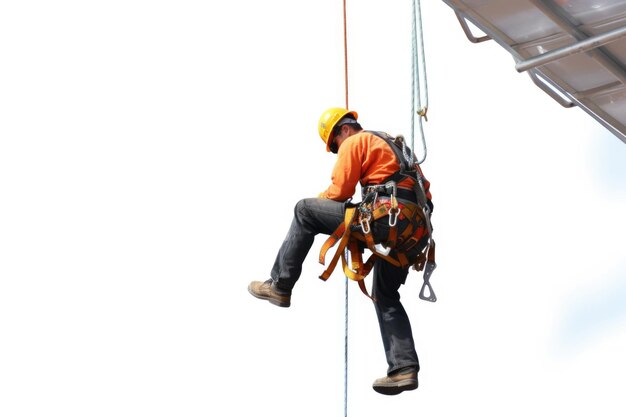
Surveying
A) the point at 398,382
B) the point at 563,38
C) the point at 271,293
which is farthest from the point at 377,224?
the point at 563,38

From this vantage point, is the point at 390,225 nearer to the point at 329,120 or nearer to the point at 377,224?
the point at 377,224

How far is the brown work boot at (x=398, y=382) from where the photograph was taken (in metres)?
14.0

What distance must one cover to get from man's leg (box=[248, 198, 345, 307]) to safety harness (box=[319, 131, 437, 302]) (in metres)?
0.10

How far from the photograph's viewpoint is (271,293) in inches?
558

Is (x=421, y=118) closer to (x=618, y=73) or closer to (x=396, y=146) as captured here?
(x=396, y=146)

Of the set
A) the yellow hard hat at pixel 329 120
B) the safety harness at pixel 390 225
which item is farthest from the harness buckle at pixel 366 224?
the yellow hard hat at pixel 329 120

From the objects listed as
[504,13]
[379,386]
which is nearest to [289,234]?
[379,386]

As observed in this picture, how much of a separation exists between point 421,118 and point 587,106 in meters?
2.06

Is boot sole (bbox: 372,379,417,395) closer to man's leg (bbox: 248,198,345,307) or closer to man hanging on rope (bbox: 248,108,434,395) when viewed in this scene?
man hanging on rope (bbox: 248,108,434,395)

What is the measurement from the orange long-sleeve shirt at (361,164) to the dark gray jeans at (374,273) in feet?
0.58

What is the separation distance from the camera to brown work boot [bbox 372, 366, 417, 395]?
1399 centimetres

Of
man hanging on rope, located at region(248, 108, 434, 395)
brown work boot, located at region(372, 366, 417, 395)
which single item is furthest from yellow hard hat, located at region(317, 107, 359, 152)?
brown work boot, located at region(372, 366, 417, 395)

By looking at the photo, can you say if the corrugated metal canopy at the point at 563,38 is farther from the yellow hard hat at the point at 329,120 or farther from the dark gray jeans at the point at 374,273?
the dark gray jeans at the point at 374,273

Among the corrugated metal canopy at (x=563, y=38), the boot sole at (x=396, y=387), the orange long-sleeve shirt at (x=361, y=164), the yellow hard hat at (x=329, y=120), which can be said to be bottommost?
the boot sole at (x=396, y=387)
